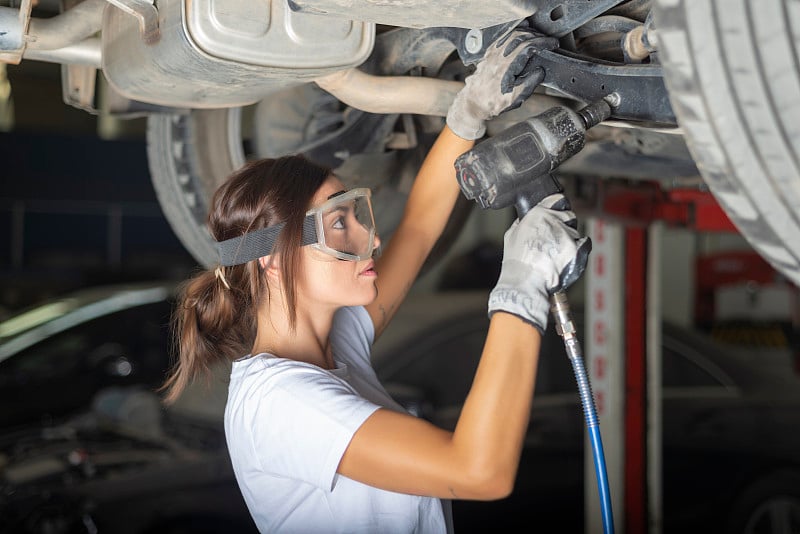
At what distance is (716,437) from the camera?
10.0 feet

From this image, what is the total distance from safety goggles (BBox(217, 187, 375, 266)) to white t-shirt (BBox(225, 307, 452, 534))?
0.54ft

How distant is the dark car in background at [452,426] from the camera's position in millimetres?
2674

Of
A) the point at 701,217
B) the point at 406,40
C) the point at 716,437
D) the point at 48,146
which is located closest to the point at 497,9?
the point at 406,40

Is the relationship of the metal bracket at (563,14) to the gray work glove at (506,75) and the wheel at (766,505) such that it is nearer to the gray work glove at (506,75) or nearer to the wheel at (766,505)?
the gray work glove at (506,75)

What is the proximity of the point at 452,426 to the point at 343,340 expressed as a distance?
134 centimetres

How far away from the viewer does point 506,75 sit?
123 cm

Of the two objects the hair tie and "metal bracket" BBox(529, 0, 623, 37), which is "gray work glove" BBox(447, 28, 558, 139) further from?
the hair tie

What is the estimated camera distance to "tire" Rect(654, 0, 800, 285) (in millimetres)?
870

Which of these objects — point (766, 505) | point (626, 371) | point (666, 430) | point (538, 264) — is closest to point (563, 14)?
point (538, 264)

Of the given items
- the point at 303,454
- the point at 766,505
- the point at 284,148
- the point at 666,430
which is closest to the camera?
the point at 303,454

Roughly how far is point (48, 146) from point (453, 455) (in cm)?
767

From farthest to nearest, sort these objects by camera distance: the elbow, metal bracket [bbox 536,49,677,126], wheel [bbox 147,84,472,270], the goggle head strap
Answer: wheel [bbox 147,84,472,270] < the goggle head strap < metal bracket [bbox 536,49,677,126] < the elbow

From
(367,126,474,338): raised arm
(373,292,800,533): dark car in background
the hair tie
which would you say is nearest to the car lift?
(373,292,800,533): dark car in background

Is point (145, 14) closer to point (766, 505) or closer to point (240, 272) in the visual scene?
point (240, 272)
